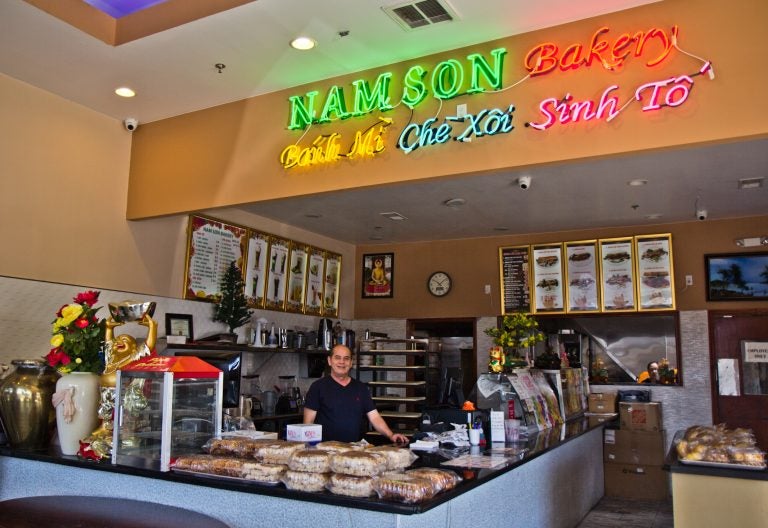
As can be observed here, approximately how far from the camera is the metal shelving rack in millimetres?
8383

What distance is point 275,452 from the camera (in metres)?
3.04

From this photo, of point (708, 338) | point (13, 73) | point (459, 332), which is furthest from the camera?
point (459, 332)

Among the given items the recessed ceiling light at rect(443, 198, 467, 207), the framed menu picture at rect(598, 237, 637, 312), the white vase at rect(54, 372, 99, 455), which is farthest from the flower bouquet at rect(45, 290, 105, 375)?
the framed menu picture at rect(598, 237, 637, 312)

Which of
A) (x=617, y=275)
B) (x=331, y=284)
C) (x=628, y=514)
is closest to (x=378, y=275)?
(x=331, y=284)

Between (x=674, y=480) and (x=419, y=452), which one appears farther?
(x=419, y=452)

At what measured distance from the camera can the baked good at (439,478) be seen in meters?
2.75

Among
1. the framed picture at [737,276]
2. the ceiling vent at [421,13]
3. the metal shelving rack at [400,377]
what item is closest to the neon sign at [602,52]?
the ceiling vent at [421,13]

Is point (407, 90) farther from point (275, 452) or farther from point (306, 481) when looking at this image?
point (306, 481)

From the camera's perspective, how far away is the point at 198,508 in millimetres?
3043

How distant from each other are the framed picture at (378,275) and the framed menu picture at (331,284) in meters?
0.55

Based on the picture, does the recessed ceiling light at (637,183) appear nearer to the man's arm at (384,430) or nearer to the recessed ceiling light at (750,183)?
the recessed ceiling light at (750,183)

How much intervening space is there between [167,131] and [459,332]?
17.7 feet

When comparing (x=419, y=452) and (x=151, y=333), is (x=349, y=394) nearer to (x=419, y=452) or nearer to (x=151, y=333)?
(x=419, y=452)

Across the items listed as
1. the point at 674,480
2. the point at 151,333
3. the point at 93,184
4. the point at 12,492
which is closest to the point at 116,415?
the point at 151,333
